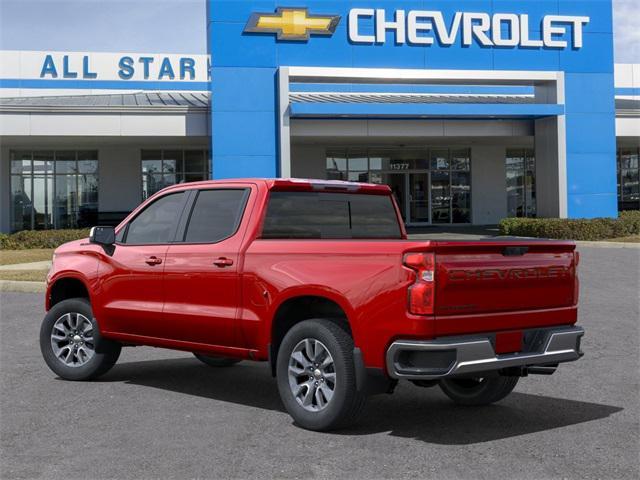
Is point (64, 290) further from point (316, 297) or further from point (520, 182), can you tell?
point (520, 182)

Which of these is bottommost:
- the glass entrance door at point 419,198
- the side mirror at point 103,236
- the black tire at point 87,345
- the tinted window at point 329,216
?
the black tire at point 87,345

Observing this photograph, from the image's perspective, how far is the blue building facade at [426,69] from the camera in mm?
27062

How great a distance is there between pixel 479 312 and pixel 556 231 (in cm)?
2099

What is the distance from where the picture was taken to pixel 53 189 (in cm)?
3578

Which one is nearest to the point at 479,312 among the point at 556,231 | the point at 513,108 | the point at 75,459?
the point at 75,459

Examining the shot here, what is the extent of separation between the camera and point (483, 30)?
1145 inches

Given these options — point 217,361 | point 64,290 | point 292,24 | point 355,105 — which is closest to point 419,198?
point 355,105

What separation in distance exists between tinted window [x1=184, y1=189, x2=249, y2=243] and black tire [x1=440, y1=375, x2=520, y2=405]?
6.96ft

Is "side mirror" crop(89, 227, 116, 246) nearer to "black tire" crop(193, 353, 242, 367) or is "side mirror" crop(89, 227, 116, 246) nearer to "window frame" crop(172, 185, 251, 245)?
"window frame" crop(172, 185, 251, 245)

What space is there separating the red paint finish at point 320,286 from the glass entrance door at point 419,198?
97.8ft

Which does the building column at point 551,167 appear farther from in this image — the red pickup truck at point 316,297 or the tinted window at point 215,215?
the tinted window at point 215,215

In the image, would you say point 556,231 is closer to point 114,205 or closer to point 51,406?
point 114,205

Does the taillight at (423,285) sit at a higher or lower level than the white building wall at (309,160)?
lower

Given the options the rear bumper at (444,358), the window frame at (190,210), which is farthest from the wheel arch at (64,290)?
the rear bumper at (444,358)
